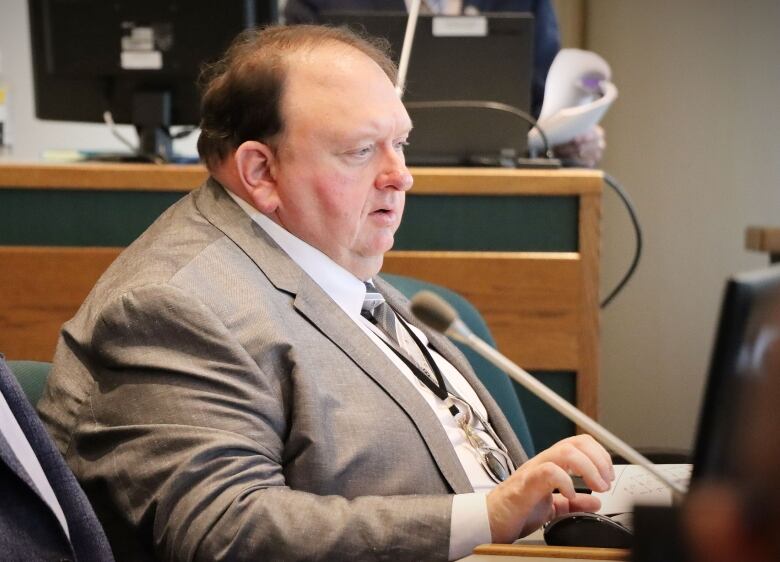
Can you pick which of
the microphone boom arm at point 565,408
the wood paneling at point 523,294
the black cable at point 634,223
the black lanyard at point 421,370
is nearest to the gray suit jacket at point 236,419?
the black lanyard at point 421,370

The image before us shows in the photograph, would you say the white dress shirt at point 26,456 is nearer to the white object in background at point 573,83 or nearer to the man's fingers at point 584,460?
the man's fingers at point 584,460

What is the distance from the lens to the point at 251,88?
143 cm

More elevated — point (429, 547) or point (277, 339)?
point (277, 339)

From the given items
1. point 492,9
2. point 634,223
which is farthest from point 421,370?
point 492,9

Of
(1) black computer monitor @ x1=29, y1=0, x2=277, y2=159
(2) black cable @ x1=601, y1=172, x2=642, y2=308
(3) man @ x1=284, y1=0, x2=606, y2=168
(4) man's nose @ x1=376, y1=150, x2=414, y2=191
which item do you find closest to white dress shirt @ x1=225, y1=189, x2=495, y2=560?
(4) man's nose @ x1=376, y1=150, x2=414, y2=191

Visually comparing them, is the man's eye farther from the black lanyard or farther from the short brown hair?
the black lanyard

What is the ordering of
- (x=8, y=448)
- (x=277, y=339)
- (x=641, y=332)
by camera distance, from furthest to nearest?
1. (x=641, y=332)
2. (x=277, y=339)
3. (x=8, y=448)

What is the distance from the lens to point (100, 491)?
4.06 feet

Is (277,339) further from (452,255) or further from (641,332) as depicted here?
(641,332)

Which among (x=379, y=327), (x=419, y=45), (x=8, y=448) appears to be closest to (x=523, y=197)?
(x=419, y=45)

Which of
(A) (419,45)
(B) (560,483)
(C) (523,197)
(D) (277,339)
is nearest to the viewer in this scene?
(B) (560,483)

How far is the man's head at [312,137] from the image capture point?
4.66 feet

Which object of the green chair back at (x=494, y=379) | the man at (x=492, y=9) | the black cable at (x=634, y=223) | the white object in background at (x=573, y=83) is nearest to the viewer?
the green chair back at (x=494, y=379)

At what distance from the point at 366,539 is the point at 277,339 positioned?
264mm
